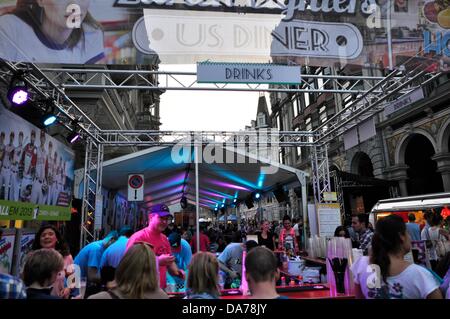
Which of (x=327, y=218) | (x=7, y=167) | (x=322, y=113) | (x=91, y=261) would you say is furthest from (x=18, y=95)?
(x=322, y=113)

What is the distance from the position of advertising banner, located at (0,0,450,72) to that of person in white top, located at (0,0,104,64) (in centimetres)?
1

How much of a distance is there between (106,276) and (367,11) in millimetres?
4929

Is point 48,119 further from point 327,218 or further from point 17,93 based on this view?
point 327,218

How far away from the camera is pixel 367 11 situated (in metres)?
4.15

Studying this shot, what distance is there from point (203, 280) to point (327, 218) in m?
9.09

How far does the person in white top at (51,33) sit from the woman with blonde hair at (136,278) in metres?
2.92

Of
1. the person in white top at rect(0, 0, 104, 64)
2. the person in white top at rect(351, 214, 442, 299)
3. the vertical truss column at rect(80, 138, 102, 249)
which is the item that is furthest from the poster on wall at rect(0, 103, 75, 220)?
the person in white top at rect(351, 214, 442, 299)

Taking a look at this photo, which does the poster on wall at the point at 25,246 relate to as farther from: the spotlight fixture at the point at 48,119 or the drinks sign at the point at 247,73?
the drinks sign at the point at 247,73

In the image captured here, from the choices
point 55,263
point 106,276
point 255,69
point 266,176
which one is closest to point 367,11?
point 255,69

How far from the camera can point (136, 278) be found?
6.92 ft

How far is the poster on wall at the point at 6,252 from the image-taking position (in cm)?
448

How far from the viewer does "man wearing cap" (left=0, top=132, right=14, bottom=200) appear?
569cm

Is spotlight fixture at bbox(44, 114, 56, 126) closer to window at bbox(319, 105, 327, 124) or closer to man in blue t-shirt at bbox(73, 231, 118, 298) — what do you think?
man in blue t-shirt at bbox(73, 231, 118, 298)
